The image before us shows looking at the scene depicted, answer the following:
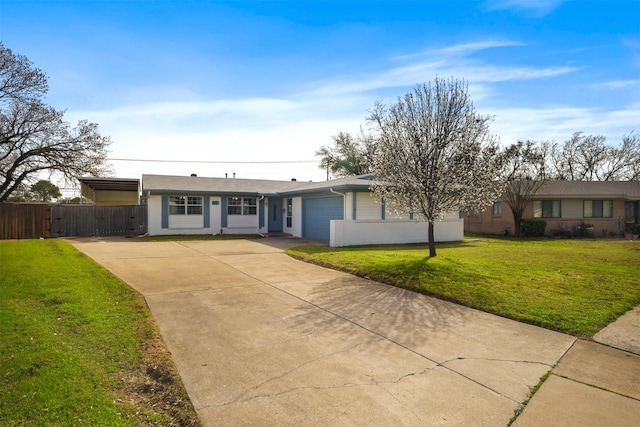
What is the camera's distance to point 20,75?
68.5 feet

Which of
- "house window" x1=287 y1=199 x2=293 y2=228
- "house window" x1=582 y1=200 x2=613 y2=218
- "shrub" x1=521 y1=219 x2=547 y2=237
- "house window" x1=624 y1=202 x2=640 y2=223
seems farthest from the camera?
"house window" x1=624 y1=202 x2=640 y2=223

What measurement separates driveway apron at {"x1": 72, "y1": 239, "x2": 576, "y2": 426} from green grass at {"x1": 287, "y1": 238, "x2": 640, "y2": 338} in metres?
0.56

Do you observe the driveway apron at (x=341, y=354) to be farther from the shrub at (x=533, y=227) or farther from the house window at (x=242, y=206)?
the shrub at (x=533, y=227)

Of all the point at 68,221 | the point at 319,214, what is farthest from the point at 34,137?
the point at 319,214

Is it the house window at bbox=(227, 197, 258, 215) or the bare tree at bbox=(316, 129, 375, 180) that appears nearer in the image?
the house window at bbox=(227, 197, 258, 215)

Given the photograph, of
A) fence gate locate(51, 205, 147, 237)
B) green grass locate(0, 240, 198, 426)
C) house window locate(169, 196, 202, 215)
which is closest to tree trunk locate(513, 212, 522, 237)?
house window locate(169, 196, 202, 215)

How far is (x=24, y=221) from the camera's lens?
1845 centimetres

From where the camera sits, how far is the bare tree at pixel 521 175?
23188 millimetres

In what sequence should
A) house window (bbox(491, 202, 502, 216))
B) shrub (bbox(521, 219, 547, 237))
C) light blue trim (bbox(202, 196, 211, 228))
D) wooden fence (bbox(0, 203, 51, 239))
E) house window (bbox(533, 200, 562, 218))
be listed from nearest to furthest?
wooden fence (bbox(0, 203, 51, 239)) < light blue trim (bbox(202, 196, 211, 228)) < shrub (bbox(521, 219, 547, 237)) < house window (bbox(533, 200, 562, 218)) < house window (bbox(491, 202, 502, 216))

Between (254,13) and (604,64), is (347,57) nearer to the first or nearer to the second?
(254,13)

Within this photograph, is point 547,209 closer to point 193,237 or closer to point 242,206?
point 242,206

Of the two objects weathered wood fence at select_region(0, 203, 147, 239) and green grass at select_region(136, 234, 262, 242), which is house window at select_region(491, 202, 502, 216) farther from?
weathered wood fence at select_region(0, 203, 147, 239)

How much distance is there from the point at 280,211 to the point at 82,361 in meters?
21.0

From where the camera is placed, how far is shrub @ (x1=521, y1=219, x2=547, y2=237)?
23000 mm
